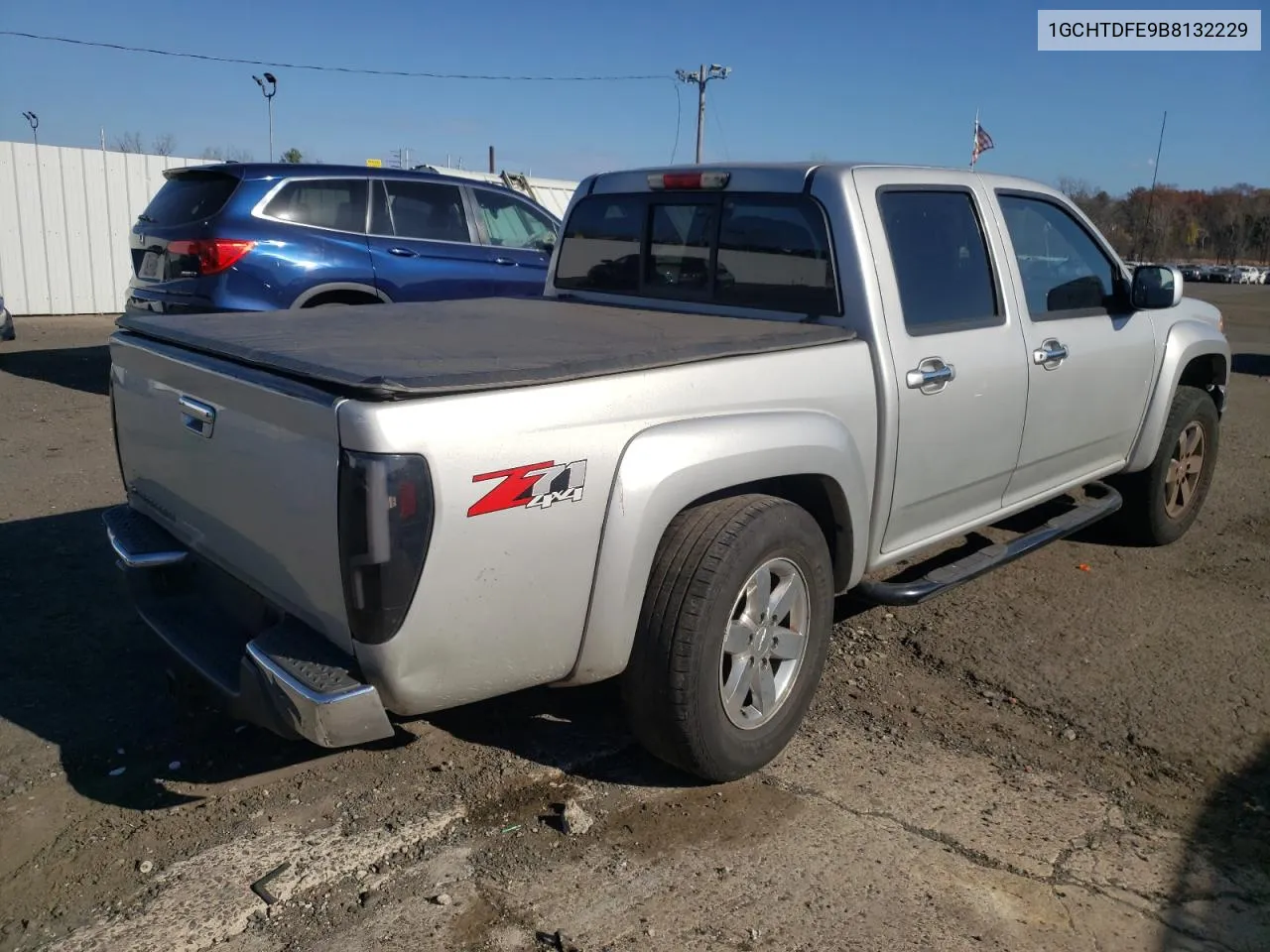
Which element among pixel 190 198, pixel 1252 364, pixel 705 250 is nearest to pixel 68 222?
pixel 190 198

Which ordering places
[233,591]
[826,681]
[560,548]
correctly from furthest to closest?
1. [826,681]
2. [233,591]
3. [560,548]

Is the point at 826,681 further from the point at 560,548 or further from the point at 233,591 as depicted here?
the point at 233,591

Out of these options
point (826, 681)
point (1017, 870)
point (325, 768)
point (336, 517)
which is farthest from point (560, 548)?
point (826, 681)

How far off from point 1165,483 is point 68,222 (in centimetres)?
1500

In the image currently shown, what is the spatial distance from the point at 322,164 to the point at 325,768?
629 centimetres

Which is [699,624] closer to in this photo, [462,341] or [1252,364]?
[462,341]

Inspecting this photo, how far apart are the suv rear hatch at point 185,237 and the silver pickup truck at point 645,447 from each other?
13.0ft

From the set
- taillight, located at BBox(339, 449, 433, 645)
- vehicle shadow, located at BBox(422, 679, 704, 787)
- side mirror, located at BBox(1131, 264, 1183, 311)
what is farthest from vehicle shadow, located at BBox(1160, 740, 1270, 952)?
side mirror, located at BBox(1131, 264, 1183, 311)

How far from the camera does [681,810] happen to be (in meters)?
3.13

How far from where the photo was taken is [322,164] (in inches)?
331

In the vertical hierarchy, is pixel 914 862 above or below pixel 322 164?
below

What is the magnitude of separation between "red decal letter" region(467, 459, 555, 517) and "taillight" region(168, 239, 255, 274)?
6067mm

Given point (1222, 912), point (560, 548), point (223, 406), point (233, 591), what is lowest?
point (1222, 912)

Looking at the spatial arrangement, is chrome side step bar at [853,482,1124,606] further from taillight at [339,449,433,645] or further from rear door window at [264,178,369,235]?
rear door window at [264,178,369,235]
